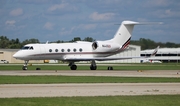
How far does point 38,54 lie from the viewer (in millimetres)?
62031

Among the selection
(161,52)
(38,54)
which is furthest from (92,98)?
(161,52)

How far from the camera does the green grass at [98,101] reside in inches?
832

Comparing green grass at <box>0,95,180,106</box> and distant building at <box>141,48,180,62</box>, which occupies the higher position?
distant building at <box>141,48,180,62</box>

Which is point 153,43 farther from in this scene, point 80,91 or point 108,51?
point 80,91

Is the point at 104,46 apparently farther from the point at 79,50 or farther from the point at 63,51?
the point at 63,51

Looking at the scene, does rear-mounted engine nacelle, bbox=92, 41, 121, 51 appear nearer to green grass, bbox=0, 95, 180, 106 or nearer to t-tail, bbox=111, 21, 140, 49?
t-tail, bbox=111, 21, 140, 49

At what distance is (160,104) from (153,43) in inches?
4706

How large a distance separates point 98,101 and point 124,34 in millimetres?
46003

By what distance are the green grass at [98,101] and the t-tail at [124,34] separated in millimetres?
43103

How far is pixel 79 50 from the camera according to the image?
6450 centimetres

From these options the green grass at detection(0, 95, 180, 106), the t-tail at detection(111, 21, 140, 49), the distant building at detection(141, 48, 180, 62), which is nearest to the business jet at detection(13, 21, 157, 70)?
the t-tail at detection(111, 21, 140, 49)

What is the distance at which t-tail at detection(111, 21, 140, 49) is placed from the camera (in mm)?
67125

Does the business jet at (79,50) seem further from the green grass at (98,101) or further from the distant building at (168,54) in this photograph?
the distant building at (168,54)

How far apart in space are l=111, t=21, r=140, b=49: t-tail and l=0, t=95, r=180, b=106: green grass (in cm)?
4310
